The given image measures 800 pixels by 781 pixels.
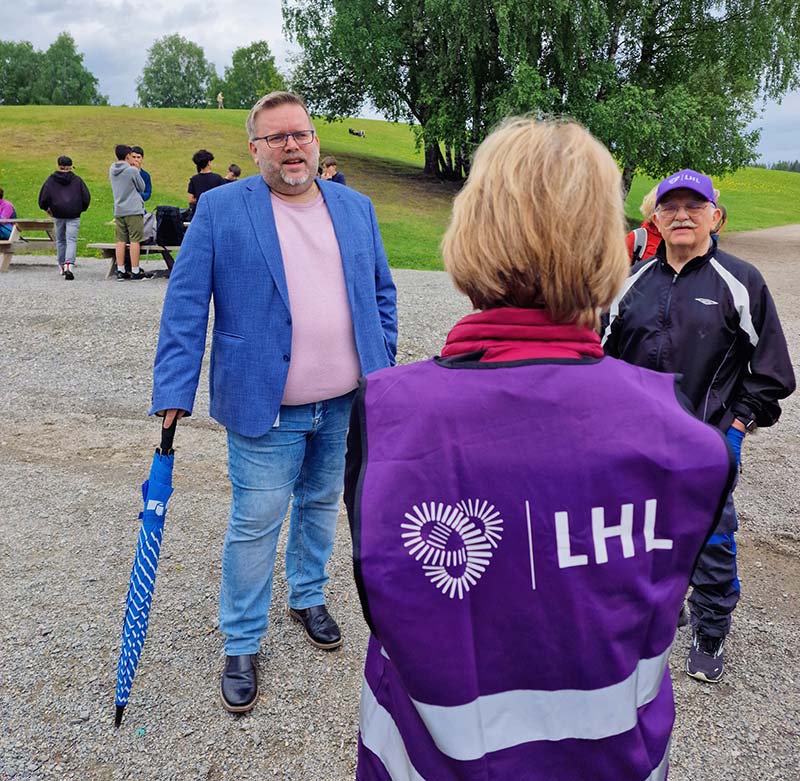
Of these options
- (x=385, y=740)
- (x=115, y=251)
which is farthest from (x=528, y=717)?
(x=115, y=251)

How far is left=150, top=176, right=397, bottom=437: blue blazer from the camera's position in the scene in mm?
2572

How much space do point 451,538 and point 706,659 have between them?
2353 millimetres

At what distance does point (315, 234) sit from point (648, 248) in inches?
85.1

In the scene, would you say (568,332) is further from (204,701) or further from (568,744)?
(204,701)

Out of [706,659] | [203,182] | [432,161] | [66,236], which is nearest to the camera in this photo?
[706,659]

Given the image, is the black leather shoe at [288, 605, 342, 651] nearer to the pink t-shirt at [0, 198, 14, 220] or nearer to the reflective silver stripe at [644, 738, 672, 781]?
the reflective silver stripe at [644, 738, 672, 781]

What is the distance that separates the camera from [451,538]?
120 centimetres

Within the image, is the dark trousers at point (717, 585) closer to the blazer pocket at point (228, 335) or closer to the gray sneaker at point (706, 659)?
the gray sneaker at point (706, 659)

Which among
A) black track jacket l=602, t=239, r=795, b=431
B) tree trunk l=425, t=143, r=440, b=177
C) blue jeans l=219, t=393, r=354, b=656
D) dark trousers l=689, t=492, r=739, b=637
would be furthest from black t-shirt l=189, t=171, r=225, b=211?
tree trunk l=425, t=143, r=440, b=177

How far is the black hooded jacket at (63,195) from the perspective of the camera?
1178 centimetres

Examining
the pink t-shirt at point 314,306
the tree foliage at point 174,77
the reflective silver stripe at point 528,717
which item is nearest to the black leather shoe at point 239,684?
the pink t-shirt at point 314,306

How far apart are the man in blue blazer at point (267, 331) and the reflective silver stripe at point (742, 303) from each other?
140 centimetres

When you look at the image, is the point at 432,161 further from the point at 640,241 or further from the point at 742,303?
the point at 742,303

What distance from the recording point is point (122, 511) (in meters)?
4.38
